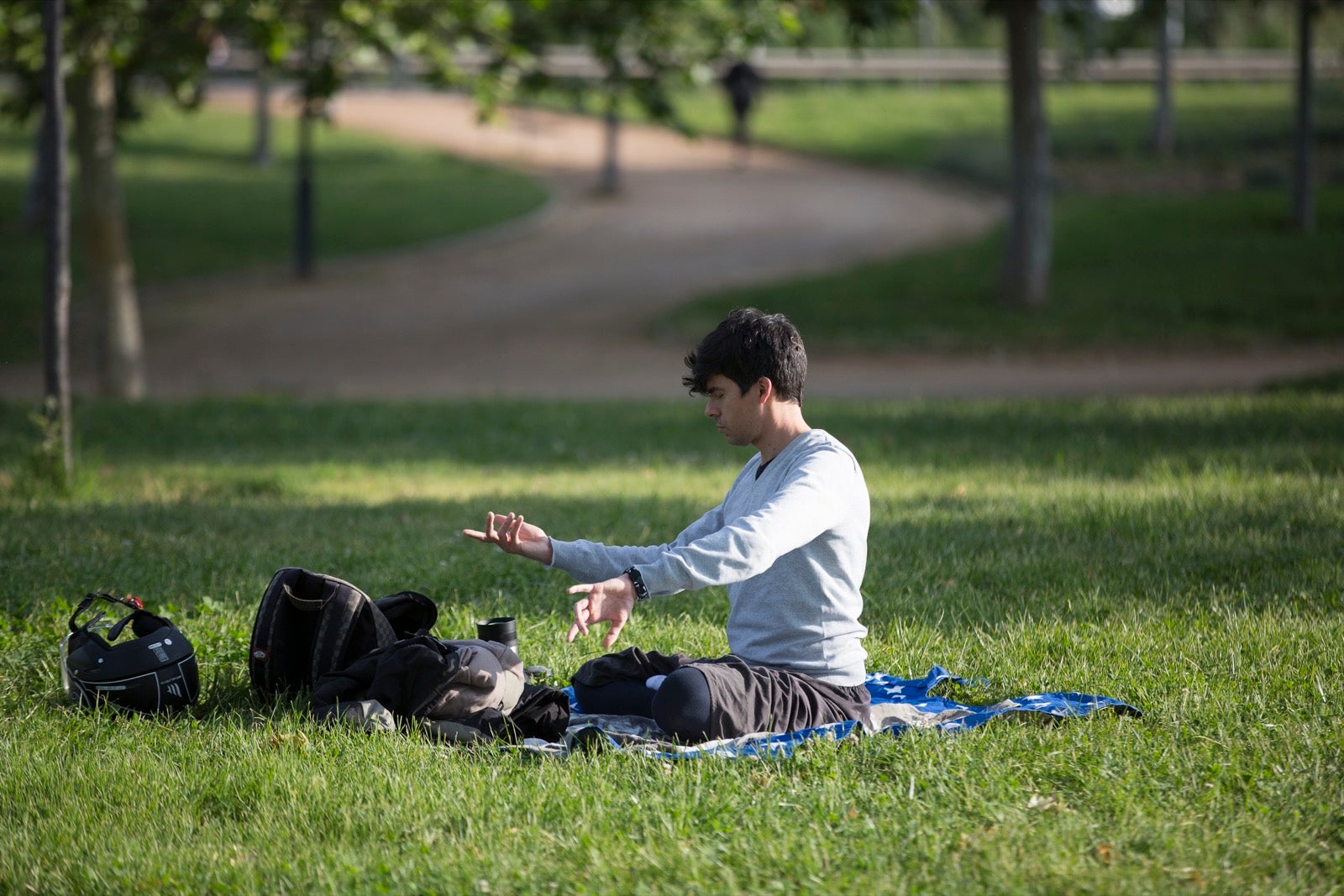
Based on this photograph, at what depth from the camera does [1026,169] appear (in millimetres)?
16438

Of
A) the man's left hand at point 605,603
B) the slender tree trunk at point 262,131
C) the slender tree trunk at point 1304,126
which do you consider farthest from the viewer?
the slender tree trunk at point 262,131

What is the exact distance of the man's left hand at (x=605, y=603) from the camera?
3449mm

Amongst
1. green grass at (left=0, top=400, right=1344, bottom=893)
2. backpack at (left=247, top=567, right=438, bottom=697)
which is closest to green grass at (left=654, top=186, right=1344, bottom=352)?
green grass at (left=0, top=400, right=1344, bottom=893)

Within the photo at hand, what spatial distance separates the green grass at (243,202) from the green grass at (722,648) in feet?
38.4

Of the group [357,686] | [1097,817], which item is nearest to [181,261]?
[357,686]

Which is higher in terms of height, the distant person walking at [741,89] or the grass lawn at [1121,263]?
the distant person walking at [741,89]

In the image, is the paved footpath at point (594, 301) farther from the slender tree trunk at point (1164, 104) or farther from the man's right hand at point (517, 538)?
the man's right hand at point (517, 538)

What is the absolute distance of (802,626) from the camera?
4.09 metres

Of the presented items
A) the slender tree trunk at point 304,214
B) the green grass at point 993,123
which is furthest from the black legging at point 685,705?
the green grass at point 993,123

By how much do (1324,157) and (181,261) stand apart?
73.3 feet

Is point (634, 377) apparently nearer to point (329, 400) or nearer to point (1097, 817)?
point (329, 400)

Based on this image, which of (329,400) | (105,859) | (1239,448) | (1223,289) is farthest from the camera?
(1223,289)

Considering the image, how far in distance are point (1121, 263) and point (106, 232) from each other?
13610mm

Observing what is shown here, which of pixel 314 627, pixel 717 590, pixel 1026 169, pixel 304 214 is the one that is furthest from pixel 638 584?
pixel 304 214
